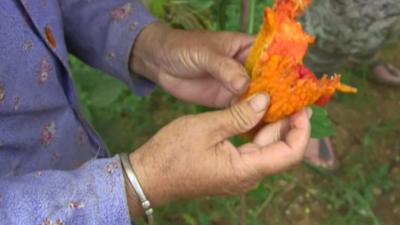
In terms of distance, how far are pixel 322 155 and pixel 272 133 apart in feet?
3.32

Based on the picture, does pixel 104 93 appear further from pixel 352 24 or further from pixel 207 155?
pixel 207 155

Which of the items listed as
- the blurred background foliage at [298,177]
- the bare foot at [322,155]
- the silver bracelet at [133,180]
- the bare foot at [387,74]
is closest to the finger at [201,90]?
the silver bracelet at [133,180]

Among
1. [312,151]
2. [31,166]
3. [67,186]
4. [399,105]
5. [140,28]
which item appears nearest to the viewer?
[67,186]

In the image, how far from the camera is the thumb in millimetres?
858

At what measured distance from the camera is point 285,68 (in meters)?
0.89

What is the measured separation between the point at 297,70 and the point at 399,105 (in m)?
1.27

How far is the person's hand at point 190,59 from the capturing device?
39.0 inches

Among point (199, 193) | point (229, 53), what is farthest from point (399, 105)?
point (199, 193)

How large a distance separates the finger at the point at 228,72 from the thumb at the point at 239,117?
29 mm

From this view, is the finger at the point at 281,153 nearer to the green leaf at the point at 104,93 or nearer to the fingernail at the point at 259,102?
the fingernail at the point at 259,102

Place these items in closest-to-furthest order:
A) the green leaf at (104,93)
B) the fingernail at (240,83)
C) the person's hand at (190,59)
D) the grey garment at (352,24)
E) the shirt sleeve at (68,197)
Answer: the shirt sleeve at (68,197), the fingernail at (240,83), the person's hand at (190,59), the grey garment at (352,24), the green leaf at (104,93)

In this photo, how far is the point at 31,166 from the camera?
0.96 meters

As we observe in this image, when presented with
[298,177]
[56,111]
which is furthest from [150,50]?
[298,177]

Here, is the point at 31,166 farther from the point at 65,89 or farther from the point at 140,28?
the point at 140,28
